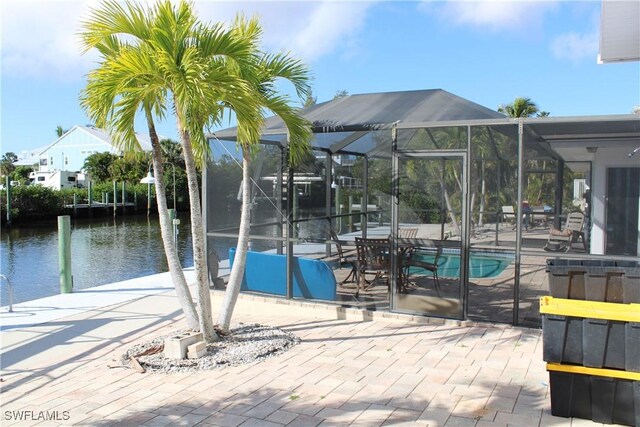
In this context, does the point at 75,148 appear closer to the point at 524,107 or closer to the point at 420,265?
the point at 524,107

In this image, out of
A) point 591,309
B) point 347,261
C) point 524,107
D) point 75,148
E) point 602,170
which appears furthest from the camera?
point 75,148

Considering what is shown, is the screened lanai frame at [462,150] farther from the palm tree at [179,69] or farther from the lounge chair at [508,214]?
the palm tree at [179,69]

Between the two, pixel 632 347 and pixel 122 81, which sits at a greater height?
pixel 122 81

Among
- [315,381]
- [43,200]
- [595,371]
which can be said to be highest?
[43,200]

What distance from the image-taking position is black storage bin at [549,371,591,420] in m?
3.66

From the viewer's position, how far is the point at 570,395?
3.70 meters

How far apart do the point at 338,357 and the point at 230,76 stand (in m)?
2.96

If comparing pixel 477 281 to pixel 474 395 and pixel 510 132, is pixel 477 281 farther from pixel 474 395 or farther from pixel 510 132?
pixel 474 395

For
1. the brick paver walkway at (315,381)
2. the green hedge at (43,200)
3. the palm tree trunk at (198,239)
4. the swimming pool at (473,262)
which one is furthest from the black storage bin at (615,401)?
the green hedge at (43,200)

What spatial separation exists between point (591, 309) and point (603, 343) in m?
0.24

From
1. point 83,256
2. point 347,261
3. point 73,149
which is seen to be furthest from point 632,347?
point 73,149

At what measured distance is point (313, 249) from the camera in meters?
8.01

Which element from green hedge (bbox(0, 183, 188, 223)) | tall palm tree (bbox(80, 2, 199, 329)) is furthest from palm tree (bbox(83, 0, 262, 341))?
green hedge (bbox(0, 183, 188, 223))

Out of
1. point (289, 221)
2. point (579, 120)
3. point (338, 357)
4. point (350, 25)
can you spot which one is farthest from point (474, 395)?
point (350, 25)
